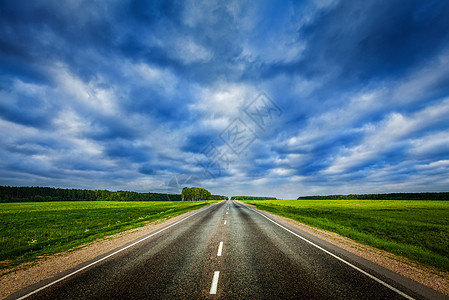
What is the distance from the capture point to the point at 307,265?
604cm

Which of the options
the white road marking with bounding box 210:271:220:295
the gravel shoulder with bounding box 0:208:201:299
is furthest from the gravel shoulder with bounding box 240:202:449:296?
the gravel shoulder with bounding box 0:208:201:299

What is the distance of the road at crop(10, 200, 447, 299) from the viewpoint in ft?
14.1

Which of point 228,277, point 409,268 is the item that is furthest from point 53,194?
point 409,268

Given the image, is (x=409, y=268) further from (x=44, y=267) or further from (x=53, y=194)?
(x=53, y=194)

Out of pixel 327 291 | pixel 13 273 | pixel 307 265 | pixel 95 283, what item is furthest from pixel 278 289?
pixel 13 273

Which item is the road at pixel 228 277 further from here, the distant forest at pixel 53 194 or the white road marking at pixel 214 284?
the distant forest at pixel 53 194

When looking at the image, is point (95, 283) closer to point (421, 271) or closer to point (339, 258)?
point (339, 258)

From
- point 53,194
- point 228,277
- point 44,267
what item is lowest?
point 44,267

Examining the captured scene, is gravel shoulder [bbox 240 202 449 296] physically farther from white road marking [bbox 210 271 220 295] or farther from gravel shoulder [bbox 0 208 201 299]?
gravel shoulder [bbox 0 208 201 299]

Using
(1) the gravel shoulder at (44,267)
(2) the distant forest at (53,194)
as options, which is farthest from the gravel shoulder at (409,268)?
(2) the distant forest at (53,194)

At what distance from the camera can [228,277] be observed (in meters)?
5.11

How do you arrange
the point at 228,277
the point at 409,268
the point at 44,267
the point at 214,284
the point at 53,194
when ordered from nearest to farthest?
the point at 214,284, the point at 228,277, the point at 409,268, the point at 44,267, the point at 53,194

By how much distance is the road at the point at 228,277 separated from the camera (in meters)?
4.30

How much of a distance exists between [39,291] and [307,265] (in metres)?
7.70
